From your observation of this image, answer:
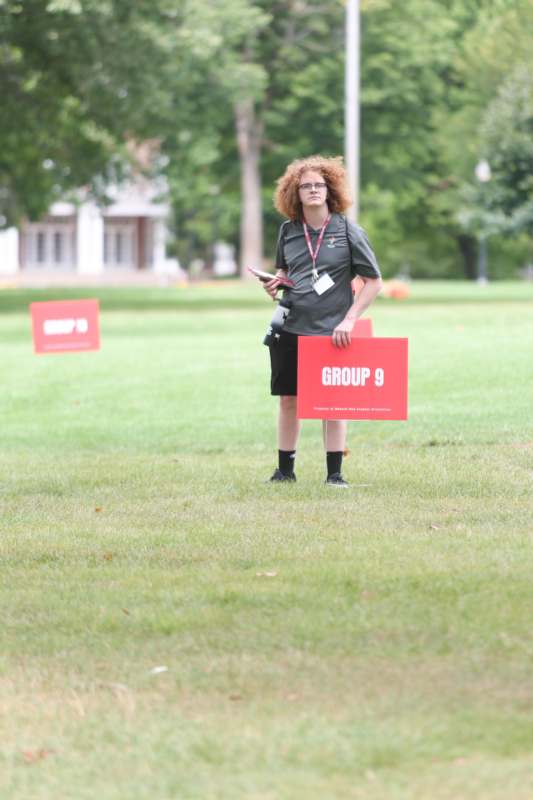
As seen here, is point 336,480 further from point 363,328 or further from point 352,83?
point 352,83

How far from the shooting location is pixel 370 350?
9.59 m

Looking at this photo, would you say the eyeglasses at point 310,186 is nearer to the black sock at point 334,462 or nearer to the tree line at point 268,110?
the black sock at point 334,462

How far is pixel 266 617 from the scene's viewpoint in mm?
6410

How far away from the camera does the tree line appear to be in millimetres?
38906

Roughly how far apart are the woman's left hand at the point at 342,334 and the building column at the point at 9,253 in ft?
285

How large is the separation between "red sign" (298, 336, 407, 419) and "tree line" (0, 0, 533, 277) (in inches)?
1019

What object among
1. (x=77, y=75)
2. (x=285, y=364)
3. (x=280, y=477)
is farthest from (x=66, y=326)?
(x=77, y=75)

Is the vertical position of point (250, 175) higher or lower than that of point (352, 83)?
lower

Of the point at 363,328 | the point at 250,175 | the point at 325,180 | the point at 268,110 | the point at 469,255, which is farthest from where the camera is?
the point at 469,255

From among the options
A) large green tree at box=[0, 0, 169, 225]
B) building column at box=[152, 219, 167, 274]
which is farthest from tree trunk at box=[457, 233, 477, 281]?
large green tree at box=[0, 0, 169, 225]

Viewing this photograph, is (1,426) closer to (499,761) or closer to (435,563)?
(435,563)

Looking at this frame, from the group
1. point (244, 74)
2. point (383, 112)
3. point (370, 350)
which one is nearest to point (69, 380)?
point (370, 350)

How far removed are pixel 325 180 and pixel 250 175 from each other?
2193 inches

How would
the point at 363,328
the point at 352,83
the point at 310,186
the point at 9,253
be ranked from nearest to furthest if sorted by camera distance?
the point at 310,186 → the point at 363,328 → the point at 352,83 → the point at 9,253
